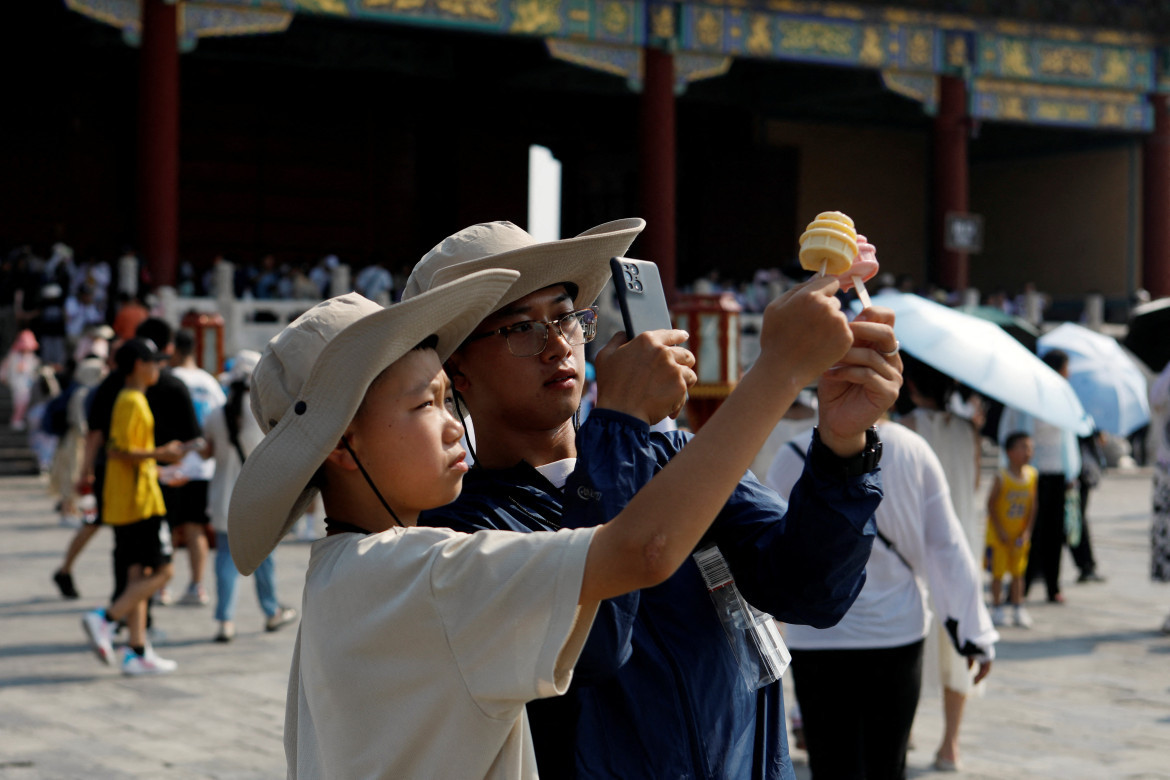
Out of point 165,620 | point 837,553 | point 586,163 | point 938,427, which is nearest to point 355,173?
point 586,163

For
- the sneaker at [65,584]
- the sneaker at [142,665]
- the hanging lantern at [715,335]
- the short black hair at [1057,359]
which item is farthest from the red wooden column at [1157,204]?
the sneaker at [142,665]

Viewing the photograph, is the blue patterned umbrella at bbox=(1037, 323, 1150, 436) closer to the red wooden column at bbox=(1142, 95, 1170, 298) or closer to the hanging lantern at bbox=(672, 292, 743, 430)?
the hanging lantern at bbox=(672, 292, 743, 430)

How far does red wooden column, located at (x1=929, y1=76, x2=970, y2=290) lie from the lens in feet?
64.9

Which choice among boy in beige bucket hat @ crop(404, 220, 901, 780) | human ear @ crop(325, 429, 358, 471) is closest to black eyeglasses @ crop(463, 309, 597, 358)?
boy in beige bucket hat @ crop(404, 220, 901, 780)

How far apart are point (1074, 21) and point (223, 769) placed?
18723 millimetres

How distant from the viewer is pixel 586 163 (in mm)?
23047

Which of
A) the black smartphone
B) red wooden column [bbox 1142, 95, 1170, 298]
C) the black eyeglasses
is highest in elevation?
red wooden column [bbox 1142, 95, 1170, 298]

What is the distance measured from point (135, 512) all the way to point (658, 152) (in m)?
12.4

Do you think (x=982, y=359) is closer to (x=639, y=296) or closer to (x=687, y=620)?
(x=687, y=620)

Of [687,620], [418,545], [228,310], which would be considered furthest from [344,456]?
[228,310]

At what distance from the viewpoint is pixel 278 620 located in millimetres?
7059

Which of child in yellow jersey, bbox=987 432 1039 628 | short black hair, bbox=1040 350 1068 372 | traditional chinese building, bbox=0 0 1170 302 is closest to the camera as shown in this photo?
child in yellow jersey, bbox=987 432 1039 628

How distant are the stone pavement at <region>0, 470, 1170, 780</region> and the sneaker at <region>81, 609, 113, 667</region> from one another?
98 millimetres

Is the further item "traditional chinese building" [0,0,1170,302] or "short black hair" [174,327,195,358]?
"traditional chinese building" [0,0,1170,302]
